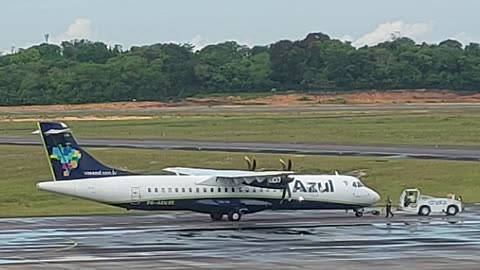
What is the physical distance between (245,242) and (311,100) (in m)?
141

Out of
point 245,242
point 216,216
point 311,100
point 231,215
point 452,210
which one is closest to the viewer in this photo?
point 245,242

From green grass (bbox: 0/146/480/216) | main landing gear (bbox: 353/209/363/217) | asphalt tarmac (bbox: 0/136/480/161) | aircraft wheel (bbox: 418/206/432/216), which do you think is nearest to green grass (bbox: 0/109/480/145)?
asphalt tarmac (bbox: 0/136/480/161)

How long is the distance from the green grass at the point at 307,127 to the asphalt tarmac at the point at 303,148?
6.18 metres

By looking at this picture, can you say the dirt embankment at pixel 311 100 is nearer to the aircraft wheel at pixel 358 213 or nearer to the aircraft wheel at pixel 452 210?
the aircraft wheel at pixel 358 213

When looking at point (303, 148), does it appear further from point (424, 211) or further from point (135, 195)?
point (135, 195)

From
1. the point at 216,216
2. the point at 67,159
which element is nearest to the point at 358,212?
the point at 216,216

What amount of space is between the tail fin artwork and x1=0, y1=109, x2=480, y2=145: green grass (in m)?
48.6

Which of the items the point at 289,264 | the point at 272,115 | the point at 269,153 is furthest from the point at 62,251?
the point at 272,115

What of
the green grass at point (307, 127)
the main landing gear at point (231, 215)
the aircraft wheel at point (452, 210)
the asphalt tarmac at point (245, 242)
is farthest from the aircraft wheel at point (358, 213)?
the green grass at point (307, 127)

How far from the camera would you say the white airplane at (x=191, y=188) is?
193 feet

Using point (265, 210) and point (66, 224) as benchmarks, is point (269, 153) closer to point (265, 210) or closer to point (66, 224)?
→ point (265, 210)

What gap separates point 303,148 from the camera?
315 feet

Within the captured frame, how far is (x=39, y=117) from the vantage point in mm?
148250

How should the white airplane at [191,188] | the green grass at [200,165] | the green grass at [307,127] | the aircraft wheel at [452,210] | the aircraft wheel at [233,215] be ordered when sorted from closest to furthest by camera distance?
1. the white airplane at [191,188]
2. the aircraft wheel at [233,215]
3. the aircraft wheel at [452,210]
4. the green grass at [200,165]
5. the green grass at [307,127]
